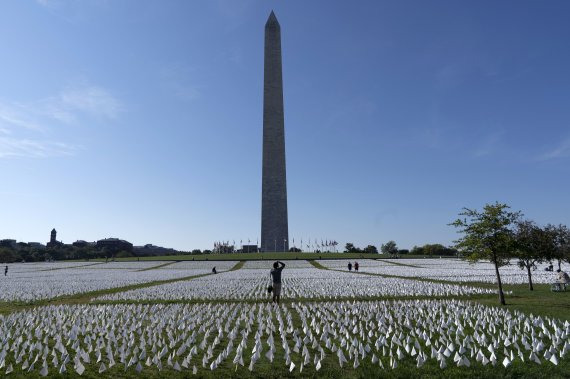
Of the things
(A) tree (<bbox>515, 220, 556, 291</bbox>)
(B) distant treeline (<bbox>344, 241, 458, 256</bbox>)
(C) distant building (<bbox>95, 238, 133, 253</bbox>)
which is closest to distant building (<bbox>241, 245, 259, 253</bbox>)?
(B) distant treeline (<bbox>344, 241, 458, 256</bbox>)

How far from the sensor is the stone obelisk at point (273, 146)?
7381cm

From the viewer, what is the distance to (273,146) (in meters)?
74.4

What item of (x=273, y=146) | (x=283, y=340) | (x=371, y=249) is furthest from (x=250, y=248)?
(x=283, y=340)

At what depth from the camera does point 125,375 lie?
7.78m

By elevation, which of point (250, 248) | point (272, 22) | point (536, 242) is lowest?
point (536, 242)

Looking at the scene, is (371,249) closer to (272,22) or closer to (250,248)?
(250,248)

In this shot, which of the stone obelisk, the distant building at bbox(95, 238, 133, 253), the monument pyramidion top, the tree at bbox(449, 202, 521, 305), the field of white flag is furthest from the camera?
the distant building at bbox(95, 238, 133, 253)

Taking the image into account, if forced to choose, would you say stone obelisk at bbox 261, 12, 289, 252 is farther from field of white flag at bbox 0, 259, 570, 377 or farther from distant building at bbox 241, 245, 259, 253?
field of white flag at bbox 0, 259, 570, 377

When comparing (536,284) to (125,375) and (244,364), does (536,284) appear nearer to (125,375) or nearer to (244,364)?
(244,364)

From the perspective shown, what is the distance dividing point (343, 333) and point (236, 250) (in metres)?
109

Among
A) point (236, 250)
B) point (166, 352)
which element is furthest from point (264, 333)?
point (236, 250)

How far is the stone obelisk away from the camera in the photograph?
242 feet

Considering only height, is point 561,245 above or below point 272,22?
below

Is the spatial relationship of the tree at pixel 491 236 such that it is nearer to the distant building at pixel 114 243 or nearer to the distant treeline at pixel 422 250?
the distant treeline at pixel 422 250
